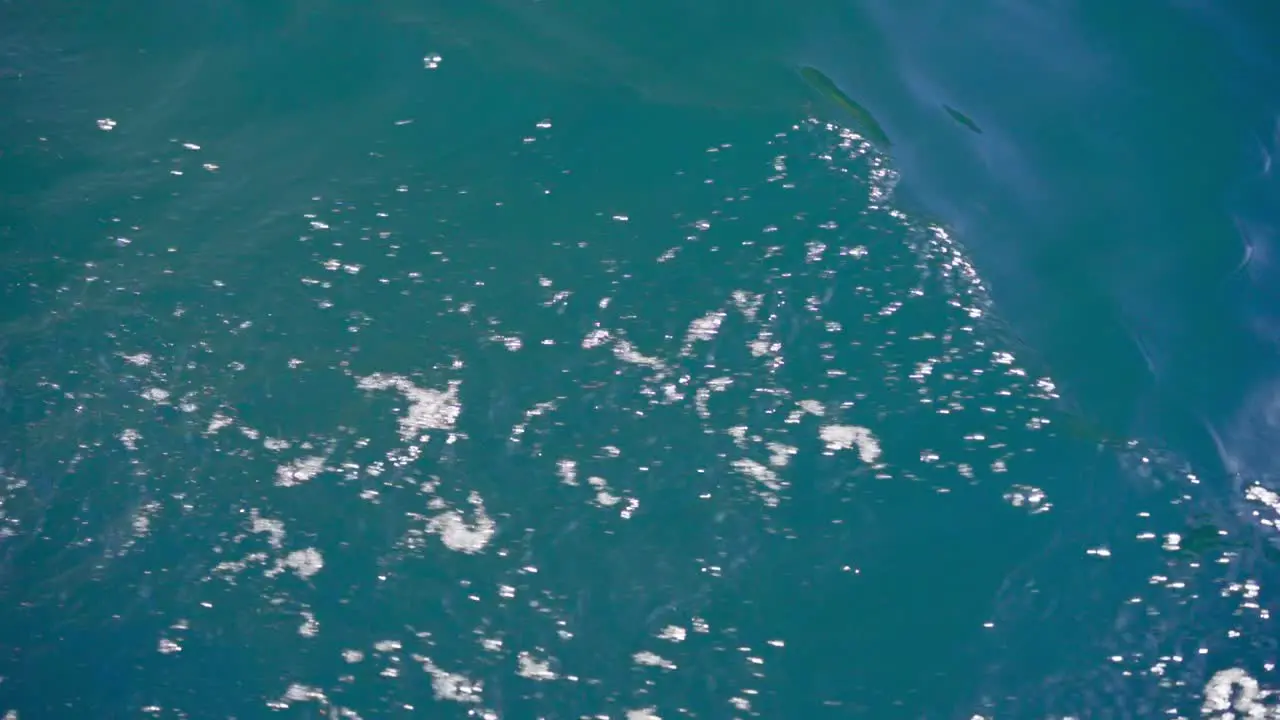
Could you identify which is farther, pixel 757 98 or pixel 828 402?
pixel 757 98

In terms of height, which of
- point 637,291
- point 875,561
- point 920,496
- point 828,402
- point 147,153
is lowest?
point 875,561

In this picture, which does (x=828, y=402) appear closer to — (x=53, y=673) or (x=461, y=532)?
(x=461, y=532)

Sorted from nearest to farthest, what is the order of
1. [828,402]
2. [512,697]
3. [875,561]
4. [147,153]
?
[512,697]
[875,561]
[828,402]
[147,153]

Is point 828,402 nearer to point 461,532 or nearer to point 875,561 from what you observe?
point 875,561

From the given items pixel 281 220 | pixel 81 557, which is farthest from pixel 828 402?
pixel 81 557

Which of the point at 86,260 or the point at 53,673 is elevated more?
the point at 86,260

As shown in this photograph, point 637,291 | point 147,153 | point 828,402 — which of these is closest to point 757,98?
point 637,291

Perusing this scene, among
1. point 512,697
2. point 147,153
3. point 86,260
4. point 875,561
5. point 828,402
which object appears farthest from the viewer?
point 147,153
